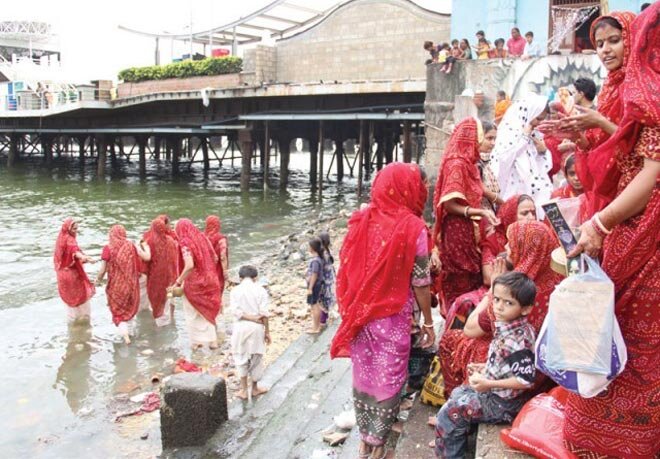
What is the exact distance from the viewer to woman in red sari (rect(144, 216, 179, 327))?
7.56 m

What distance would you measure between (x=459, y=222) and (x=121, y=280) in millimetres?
4636

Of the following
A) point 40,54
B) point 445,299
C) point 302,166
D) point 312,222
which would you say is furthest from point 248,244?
point 40,54

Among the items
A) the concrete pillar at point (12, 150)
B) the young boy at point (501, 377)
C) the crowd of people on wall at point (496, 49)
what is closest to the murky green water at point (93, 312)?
the young boy at point (501, 377)

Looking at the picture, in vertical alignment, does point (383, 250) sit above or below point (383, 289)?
above

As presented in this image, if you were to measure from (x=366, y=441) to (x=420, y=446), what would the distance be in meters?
0.27

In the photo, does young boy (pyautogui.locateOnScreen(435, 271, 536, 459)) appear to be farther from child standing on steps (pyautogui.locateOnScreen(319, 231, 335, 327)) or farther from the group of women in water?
the group of women in water

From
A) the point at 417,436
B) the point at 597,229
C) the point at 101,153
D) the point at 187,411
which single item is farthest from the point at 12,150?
the point at 597,229

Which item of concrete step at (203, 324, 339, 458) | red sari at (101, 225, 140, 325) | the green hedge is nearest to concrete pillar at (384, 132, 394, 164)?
the green hedge

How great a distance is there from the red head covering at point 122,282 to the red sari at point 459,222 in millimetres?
4386

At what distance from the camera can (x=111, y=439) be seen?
4.93 metres

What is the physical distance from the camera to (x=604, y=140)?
7.63 ft

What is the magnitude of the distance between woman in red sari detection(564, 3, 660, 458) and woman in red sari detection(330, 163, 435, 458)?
0.97 meters

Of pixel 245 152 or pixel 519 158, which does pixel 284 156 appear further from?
pixel 519 158

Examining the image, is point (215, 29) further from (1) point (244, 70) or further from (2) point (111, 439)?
(2) point (111, 439)
